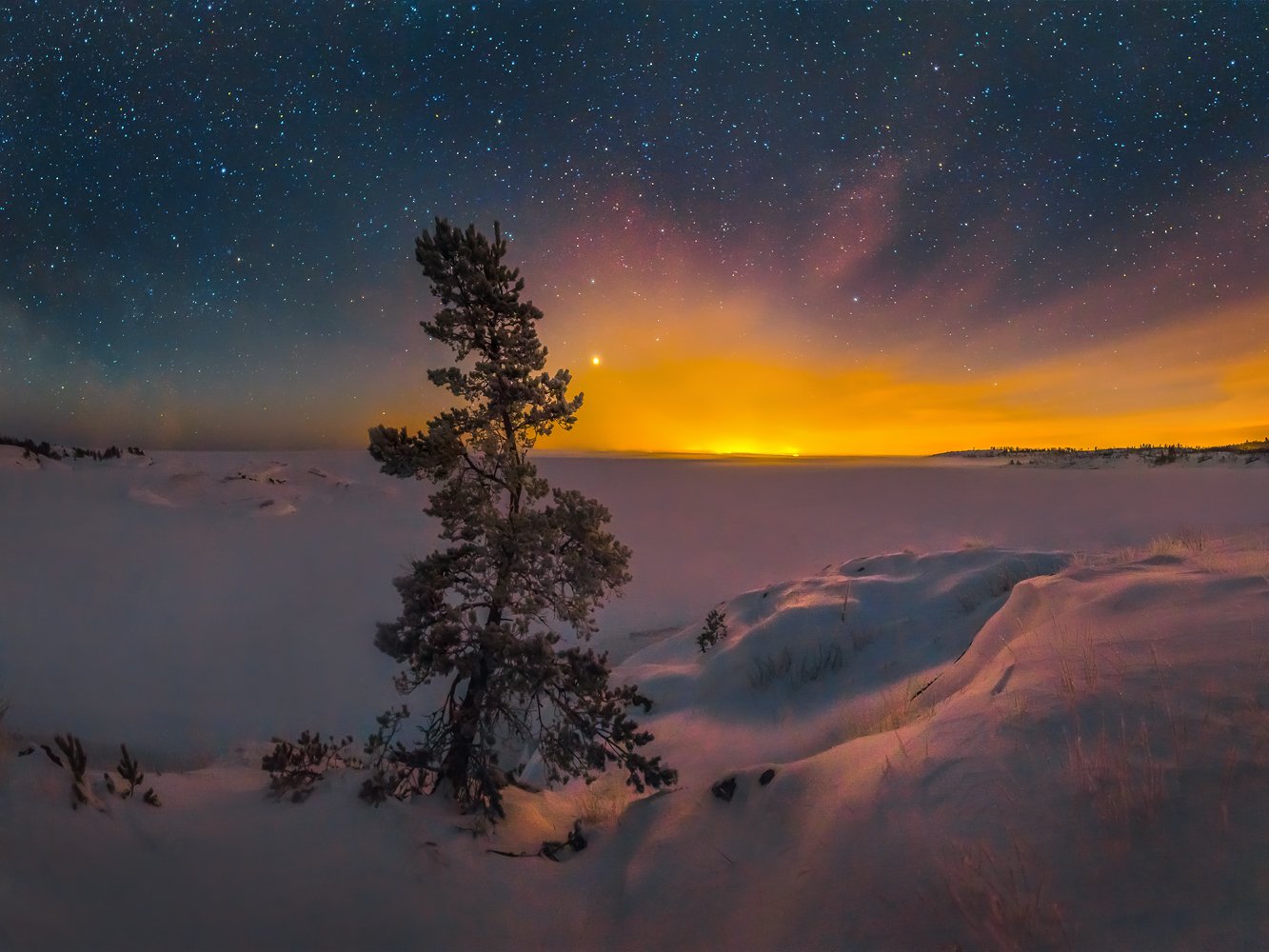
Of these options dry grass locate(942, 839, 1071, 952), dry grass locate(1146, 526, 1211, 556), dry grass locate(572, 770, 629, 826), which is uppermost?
dry grass locate(1146, 526, 1211, 556)

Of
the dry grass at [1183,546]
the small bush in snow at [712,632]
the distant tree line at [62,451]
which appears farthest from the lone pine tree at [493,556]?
the distant tree line at [62,451]

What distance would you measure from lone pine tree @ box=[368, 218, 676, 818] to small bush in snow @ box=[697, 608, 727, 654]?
4991 millimetres

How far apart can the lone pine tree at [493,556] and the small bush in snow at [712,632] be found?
4991 millimetres

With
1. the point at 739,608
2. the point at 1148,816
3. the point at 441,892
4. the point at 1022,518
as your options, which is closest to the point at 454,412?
the point at 441,892

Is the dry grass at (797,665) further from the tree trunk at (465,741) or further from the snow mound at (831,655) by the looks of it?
the tree trunk at (465,741)

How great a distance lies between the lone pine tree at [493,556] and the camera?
14.4 ft

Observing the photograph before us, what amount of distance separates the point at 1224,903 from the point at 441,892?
3697 mm

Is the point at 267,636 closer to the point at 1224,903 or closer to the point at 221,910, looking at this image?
the point at 221,910

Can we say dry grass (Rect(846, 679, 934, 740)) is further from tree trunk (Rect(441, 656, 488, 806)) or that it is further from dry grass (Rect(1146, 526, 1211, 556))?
dry grass (Rect(1146, 526, 1211, 556))

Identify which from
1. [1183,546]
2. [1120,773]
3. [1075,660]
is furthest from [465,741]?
[1183,546]

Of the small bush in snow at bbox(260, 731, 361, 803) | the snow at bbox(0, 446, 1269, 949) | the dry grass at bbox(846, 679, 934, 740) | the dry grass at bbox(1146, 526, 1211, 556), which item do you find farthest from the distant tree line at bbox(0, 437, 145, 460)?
the dry grass at bbox(1146, 526, 1211, 556)

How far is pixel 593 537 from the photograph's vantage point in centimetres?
460

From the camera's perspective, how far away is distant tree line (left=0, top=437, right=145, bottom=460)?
1739 centimetres

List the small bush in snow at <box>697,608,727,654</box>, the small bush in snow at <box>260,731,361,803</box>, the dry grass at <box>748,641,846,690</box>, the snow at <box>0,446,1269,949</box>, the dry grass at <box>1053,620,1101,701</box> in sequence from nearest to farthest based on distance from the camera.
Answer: the snow at <box>0,446,1269,949</box>
the dry grass at <box>1053,620,1101,701</box>
the small bush in snow at <box>260,731,361,803</box>
the dry grass at <box>748,641,846,690</box>
the small bush in snow at <box>697,608,727,654</box>
